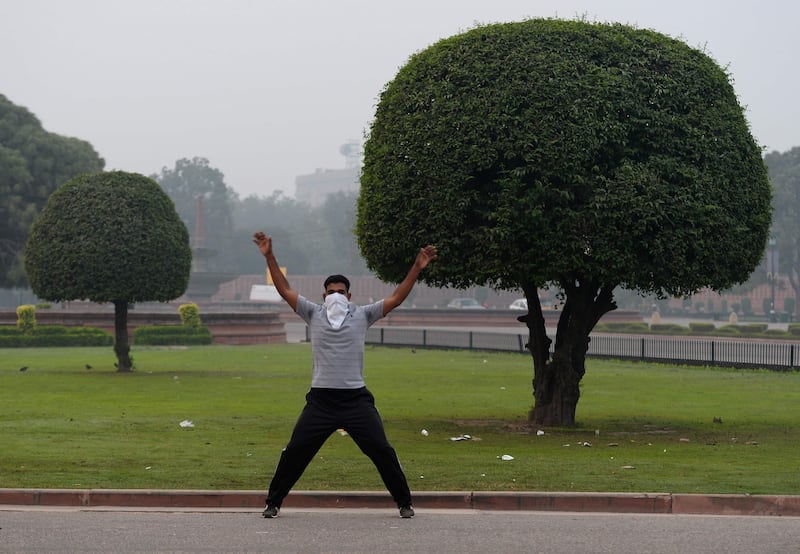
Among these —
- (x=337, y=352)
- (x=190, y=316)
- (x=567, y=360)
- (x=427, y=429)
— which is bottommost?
(x=427, y=429)

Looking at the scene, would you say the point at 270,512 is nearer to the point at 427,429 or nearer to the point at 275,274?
the point at 275,274

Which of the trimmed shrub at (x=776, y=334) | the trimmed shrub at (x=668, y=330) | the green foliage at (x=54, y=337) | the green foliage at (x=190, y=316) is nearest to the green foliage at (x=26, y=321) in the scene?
the green foliage at (x=54, y=337)

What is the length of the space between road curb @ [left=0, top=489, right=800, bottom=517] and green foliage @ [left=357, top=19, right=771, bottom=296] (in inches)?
222

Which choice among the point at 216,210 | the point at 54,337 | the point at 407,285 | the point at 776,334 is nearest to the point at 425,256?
the point at 407,285

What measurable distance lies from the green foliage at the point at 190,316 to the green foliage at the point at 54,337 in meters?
2.71

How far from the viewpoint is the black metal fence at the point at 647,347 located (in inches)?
1356

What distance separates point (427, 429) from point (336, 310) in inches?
312

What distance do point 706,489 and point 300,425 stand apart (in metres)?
3.79

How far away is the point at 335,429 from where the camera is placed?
378 inches

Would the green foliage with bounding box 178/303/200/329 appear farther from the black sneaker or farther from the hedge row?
the black sneaker

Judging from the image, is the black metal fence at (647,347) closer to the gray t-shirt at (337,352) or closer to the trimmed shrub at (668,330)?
the trimmed shrub at (668,330)

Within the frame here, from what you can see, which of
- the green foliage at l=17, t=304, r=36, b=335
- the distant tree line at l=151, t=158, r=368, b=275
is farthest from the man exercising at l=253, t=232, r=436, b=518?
the distant tree line at l=151, t=158, r=368, b=275

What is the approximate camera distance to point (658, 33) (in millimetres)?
17016

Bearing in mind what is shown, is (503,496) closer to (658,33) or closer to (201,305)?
(658,33)
